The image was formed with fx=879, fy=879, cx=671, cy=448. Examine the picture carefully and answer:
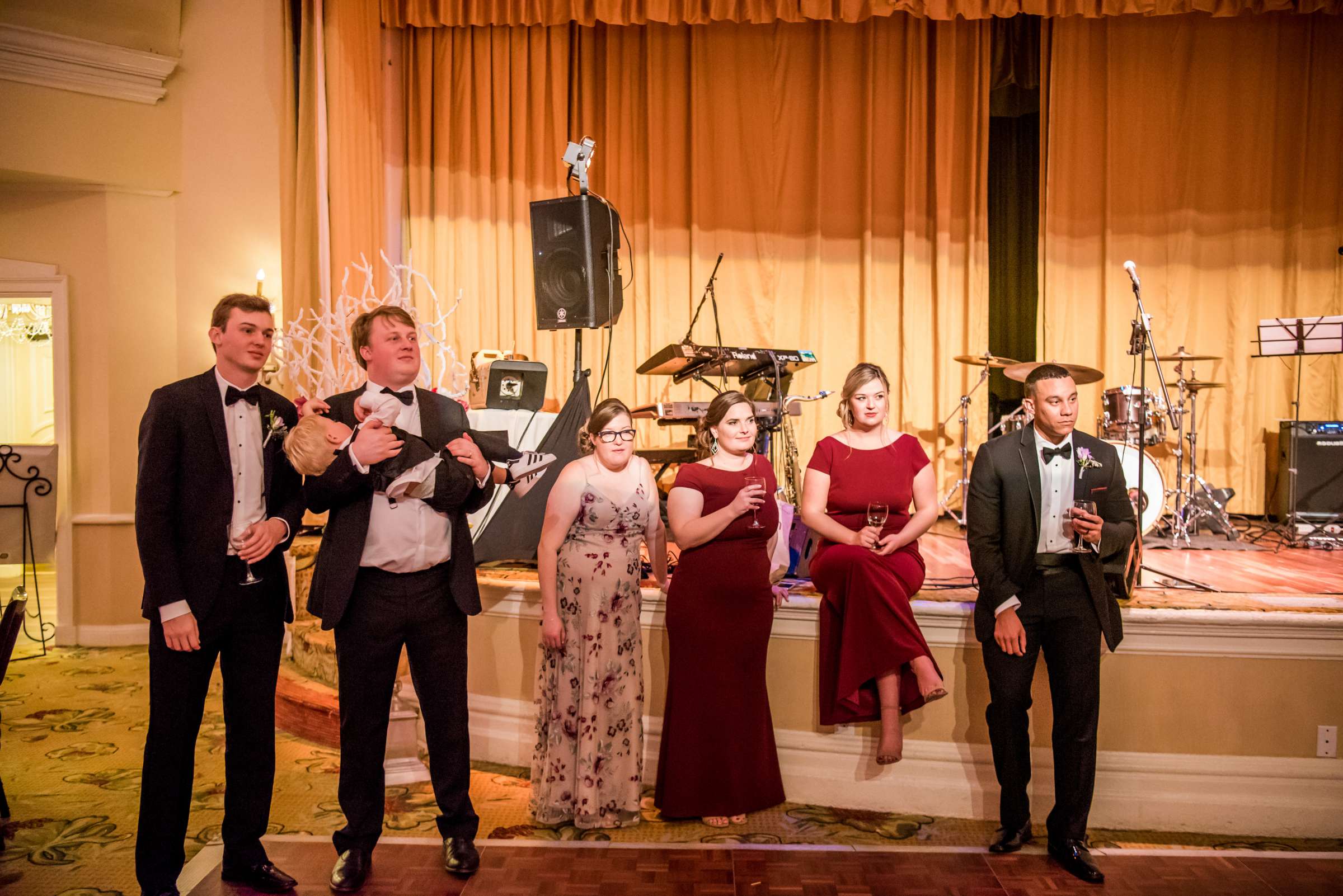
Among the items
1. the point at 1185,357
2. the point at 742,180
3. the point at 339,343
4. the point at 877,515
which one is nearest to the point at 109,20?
the point at 339,343

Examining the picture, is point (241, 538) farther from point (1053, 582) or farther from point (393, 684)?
point (1053, 582)

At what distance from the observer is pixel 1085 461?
9.55ft

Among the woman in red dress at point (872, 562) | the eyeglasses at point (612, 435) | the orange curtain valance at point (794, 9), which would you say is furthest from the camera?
the orange curtain valance at point (794, 9)

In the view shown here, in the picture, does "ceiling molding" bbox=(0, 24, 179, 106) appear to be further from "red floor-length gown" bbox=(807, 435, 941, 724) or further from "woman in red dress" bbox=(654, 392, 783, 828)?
"red floor-length gown" bbox=(807, 435, 941, 724)

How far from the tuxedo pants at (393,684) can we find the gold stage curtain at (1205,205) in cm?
577

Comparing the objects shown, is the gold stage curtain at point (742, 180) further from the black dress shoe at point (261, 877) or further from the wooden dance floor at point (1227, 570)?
the black dress shoe at point (261, 877)

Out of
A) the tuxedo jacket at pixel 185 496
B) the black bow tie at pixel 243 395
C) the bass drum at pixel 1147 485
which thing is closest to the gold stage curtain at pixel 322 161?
the black bow tie at pixel 243 395

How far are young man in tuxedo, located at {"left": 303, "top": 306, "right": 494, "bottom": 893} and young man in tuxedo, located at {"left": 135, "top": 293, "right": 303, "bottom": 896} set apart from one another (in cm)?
18

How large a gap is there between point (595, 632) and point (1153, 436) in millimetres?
4795

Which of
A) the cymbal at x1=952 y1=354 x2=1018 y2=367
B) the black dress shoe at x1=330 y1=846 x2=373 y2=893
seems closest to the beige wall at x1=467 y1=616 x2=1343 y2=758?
the black dress shoe at x1=330 y1=846 x2=373 y2=893

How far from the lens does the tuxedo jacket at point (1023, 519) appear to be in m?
2.89

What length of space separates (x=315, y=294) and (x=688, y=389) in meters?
2.93

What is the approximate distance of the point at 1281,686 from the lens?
11.0 ft

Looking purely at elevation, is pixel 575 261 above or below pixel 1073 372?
above
